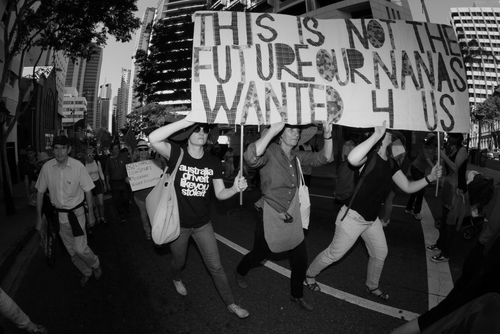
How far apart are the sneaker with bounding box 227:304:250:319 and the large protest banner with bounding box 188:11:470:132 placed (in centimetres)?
187

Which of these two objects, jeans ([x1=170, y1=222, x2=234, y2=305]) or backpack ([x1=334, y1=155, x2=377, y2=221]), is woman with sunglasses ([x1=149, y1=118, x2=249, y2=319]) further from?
backpack ([x1=334, y1=155, x2=377, y2=221])

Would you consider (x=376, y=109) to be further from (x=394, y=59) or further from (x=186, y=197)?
(x=186, y=197)

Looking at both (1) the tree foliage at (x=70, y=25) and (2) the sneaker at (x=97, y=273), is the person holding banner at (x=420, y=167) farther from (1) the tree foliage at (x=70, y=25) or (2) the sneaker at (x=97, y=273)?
(1) the tree foliage at (x=70, y=25)

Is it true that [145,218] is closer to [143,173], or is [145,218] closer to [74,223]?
[143,173]

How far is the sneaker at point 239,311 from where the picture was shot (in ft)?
10.3

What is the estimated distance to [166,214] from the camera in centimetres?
307

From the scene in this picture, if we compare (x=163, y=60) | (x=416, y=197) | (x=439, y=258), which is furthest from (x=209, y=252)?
(x=163, y=60)

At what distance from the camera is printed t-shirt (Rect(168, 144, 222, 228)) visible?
3186 millimetres

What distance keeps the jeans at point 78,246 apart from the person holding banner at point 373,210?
9.52ft

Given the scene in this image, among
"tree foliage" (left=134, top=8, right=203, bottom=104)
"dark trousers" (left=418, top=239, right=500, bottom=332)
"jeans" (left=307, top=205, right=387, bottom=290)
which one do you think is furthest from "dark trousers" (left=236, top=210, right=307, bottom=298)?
"tree foliage" (left=134, top=8, right=203, bottom=104)

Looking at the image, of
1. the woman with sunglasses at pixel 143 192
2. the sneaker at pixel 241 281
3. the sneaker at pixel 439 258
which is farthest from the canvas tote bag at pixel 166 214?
the sneaker at pixel 439 258

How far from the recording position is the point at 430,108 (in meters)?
3.50

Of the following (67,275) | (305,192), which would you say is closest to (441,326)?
(305,192)

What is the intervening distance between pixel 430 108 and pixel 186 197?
284cm
